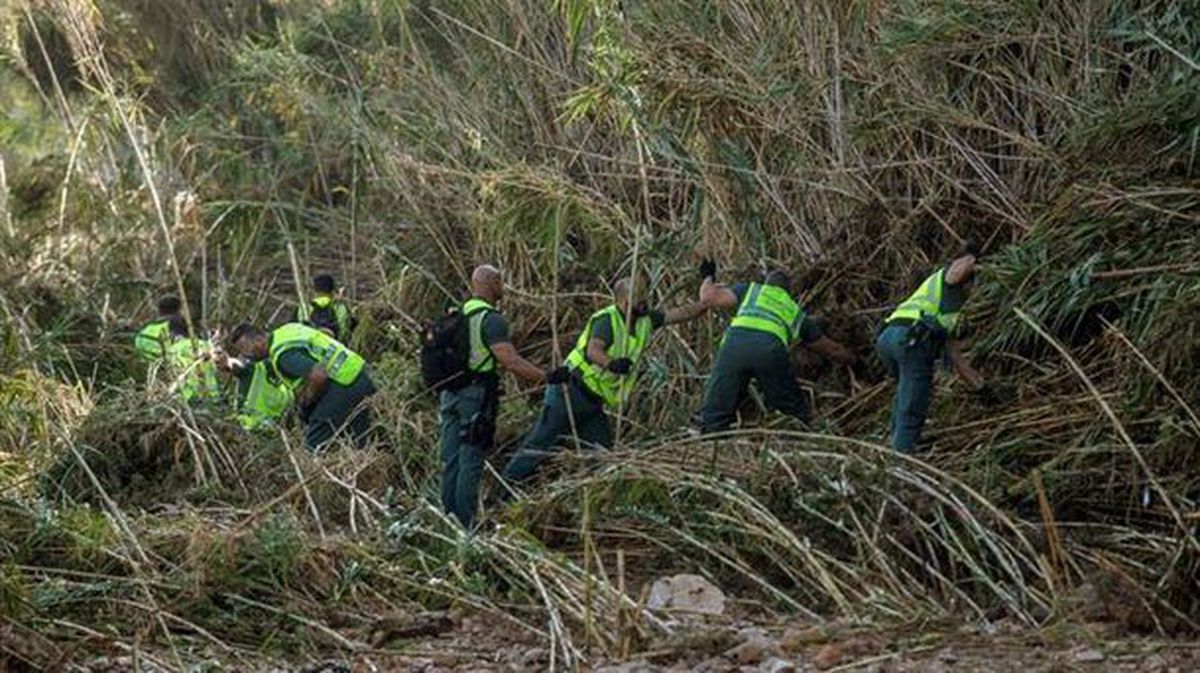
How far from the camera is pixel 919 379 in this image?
10273 millimetres

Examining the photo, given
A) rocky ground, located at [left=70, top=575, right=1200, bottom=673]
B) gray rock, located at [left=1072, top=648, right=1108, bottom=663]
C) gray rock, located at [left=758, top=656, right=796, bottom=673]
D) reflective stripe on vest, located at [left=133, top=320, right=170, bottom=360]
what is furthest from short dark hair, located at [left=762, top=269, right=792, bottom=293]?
gray rock, located at [left=1072, top=648, right=1108, bottom=663]

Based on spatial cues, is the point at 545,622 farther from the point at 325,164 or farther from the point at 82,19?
the point at 325,164

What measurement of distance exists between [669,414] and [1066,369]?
2.74 meters

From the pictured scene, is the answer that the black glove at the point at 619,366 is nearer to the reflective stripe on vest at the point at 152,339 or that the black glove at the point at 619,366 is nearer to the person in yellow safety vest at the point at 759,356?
the person in yellow safety vest at the point at 759,356

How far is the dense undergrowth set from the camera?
8.02 meters

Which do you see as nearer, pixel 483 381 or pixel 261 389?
pixel 483 381

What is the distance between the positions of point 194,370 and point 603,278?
2.90m

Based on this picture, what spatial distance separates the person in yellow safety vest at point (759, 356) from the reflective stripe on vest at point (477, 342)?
4.37 feet

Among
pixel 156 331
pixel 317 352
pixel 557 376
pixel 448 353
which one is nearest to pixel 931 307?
pixel 557 376

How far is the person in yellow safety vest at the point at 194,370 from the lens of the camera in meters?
11.6

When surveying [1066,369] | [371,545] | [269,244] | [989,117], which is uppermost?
[989,117]

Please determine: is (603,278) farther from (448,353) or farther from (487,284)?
(448,353)

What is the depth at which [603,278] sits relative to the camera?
1329 cm

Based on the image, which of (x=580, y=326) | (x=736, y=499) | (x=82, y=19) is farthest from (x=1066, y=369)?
(x=82, y=19)
